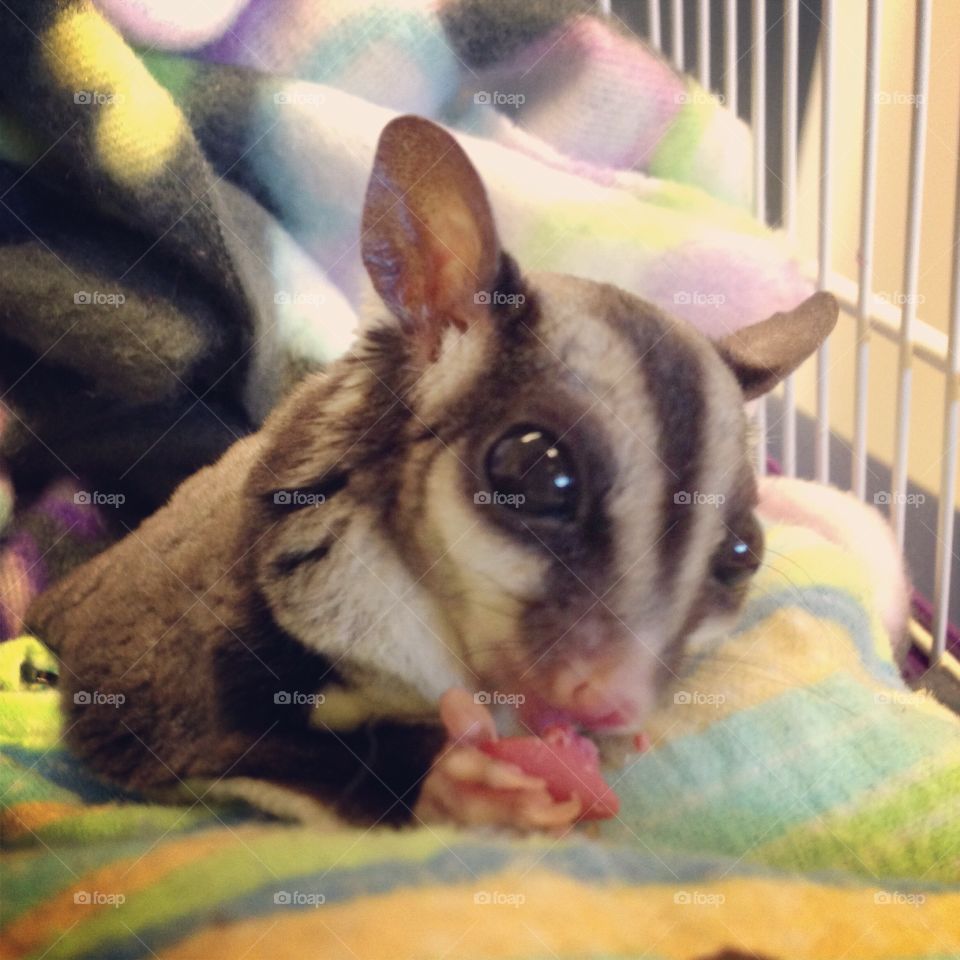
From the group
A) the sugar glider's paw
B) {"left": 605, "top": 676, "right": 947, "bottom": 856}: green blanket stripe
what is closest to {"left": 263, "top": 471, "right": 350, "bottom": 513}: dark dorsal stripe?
the sugar glider's paw

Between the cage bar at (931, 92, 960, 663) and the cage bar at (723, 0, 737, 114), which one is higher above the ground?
the cage bar at (723, 0, 737, 114)

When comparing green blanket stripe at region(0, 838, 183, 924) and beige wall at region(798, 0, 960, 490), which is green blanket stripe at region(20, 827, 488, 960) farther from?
beige wall at region(798, 0, 960, 490)

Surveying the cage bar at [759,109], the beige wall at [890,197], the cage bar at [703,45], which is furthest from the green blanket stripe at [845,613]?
the cage bar at [703,45]

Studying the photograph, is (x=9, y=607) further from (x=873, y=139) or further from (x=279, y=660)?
(x=873, y=139)

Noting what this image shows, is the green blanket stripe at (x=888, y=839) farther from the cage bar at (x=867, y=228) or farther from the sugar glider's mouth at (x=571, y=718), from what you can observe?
the cage bar at (x=867, y=228)

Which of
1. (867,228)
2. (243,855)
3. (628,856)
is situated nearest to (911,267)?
(867,228)

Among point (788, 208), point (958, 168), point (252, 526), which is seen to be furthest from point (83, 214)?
point (958, 168)

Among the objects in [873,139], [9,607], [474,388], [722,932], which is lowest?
[722,932]

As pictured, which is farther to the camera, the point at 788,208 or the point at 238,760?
the point at 788,208
